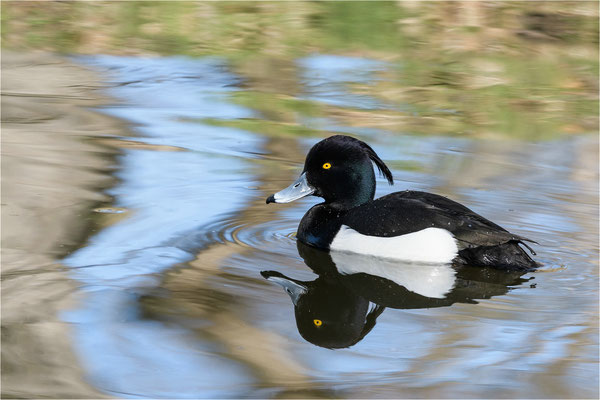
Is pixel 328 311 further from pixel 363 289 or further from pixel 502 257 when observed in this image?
pixel 502 257

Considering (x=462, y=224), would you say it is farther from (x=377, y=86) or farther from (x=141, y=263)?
(x=377, y=86)

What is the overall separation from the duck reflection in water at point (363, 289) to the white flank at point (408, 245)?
5 cm

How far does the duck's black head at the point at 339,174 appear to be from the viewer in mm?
6938

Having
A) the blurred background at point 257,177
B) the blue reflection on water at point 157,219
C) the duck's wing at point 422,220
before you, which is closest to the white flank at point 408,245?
the duck's wing at point 422,220

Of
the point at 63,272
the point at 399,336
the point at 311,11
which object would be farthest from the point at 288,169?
the point at 311,11

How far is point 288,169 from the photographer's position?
341 inches

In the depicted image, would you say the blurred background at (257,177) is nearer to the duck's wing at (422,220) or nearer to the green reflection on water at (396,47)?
the green reflection on water at (396,47)

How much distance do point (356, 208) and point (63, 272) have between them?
81.9 inches

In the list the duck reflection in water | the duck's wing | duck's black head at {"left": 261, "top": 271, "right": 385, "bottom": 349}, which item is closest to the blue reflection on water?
duck's black head at {"left": 261, "top": 271, "right": 385, "bottom": 349}

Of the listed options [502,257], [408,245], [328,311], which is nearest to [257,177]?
[408,245]

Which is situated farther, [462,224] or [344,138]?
[344,138]

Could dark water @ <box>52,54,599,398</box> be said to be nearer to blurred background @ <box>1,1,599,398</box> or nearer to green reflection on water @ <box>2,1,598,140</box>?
blurred background @ <box>1,1,599,398</box>

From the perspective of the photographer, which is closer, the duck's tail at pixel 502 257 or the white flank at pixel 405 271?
the white flank at pixel 405 271

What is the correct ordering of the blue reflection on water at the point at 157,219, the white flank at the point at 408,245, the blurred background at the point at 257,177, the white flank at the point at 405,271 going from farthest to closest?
1. the white flank at the point at 408,245
2. the white flank at the point at 405,271
3. the blurred background at the point at 257,177
4. the blue reflection on water at the point at 157,219
